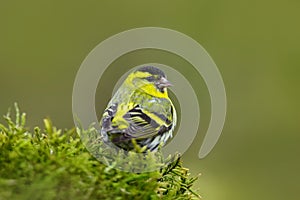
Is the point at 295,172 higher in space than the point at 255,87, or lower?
lower

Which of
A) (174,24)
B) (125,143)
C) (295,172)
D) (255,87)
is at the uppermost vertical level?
(174,24)

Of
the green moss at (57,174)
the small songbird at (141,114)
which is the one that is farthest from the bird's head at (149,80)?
the green moss at (57,174)

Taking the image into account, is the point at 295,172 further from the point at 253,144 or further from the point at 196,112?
the point at 196,112

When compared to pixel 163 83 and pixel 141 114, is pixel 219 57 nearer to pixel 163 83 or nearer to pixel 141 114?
pixel 163 83

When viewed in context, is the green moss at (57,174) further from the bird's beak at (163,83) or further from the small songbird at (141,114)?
the bird's beak at (163,83)

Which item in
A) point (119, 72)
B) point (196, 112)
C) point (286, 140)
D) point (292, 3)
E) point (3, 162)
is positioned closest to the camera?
point (3, 162)

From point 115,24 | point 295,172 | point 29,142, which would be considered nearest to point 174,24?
point 115,24
